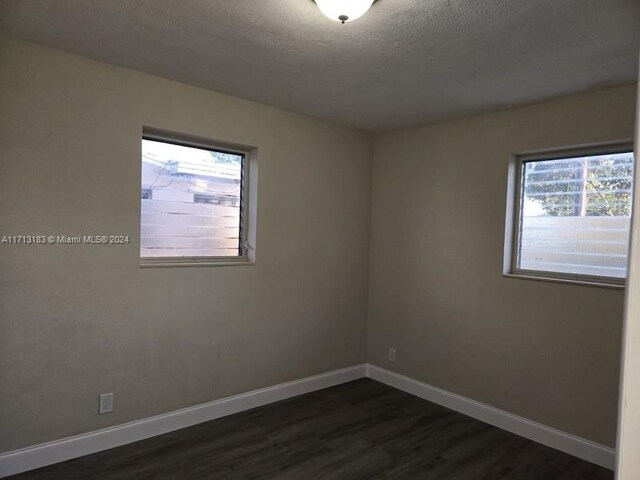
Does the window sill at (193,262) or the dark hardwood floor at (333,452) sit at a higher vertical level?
the window sill at (193,262)

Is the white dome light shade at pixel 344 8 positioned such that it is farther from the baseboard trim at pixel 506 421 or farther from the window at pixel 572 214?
the baseboard trim at pixel 506 421

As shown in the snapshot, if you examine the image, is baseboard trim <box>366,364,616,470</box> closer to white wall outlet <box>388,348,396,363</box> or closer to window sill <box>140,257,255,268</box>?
white wall outlet <box>388,348,396,363</box>

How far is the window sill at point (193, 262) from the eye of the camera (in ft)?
9.54

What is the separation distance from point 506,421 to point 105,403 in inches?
113

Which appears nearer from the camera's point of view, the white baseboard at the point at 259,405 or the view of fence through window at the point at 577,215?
the white baseboard at the point at 259,405

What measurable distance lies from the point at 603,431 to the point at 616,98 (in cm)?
215

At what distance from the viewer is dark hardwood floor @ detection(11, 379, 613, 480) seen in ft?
8.27

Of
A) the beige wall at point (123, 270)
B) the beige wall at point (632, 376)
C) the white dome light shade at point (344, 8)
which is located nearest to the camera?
the beige wall at point (632, 376)

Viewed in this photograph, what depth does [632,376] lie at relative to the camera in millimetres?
873

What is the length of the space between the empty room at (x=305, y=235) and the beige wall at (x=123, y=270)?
1cm

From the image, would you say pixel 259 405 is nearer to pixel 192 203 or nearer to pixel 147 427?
pixel 147 427

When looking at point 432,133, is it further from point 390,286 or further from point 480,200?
point 390,286

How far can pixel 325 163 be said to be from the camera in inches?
151

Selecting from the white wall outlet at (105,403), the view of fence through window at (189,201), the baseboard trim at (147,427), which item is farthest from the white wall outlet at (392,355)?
the white wall outlet at (105,403)
